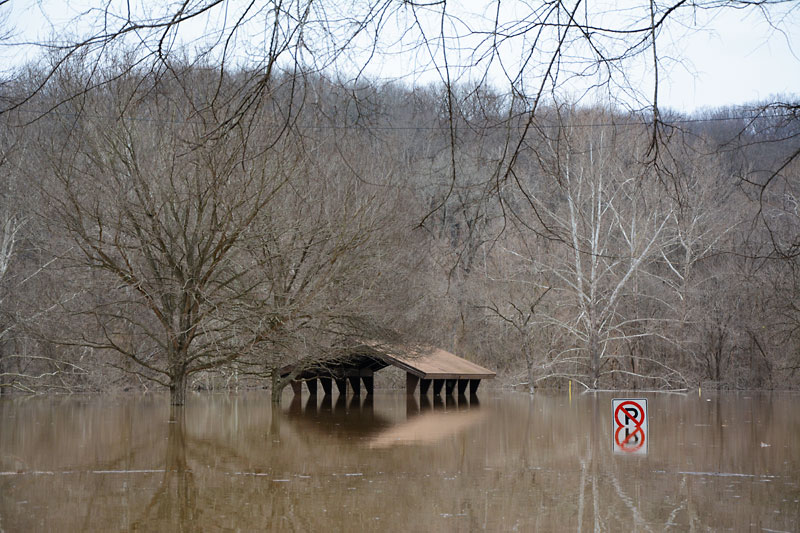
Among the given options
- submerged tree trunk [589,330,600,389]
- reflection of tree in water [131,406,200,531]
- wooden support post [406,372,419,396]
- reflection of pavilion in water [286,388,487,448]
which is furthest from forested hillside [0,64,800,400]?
reflection of tree in water [131,406,200,531]

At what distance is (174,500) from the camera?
877 centimetres

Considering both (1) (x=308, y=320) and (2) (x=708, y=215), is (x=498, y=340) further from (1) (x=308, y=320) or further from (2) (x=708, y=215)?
(1) (x=308, y=320)

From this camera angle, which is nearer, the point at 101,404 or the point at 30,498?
the point at 30,498

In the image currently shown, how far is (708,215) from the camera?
35.8m

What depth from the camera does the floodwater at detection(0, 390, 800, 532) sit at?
7.84 m

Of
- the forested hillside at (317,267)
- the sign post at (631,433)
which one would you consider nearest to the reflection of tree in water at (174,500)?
the forested hillside at (317,267)

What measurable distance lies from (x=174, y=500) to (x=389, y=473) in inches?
110

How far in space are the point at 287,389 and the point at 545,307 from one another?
1037 cm

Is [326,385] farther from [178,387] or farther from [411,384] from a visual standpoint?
[178,387]

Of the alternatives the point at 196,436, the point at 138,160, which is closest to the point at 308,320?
the point at 138,160

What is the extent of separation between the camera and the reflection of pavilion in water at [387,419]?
51.7ft

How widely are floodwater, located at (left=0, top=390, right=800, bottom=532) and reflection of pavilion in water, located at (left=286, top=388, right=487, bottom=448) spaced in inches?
3.1

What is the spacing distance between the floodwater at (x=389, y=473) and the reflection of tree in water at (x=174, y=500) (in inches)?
1.0

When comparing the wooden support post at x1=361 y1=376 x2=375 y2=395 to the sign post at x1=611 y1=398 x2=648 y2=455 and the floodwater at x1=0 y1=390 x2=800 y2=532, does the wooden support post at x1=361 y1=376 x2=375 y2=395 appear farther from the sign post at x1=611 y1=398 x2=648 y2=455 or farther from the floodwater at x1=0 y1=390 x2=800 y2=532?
the sign post at x1=611 y1=398 x2=648 y2=455
